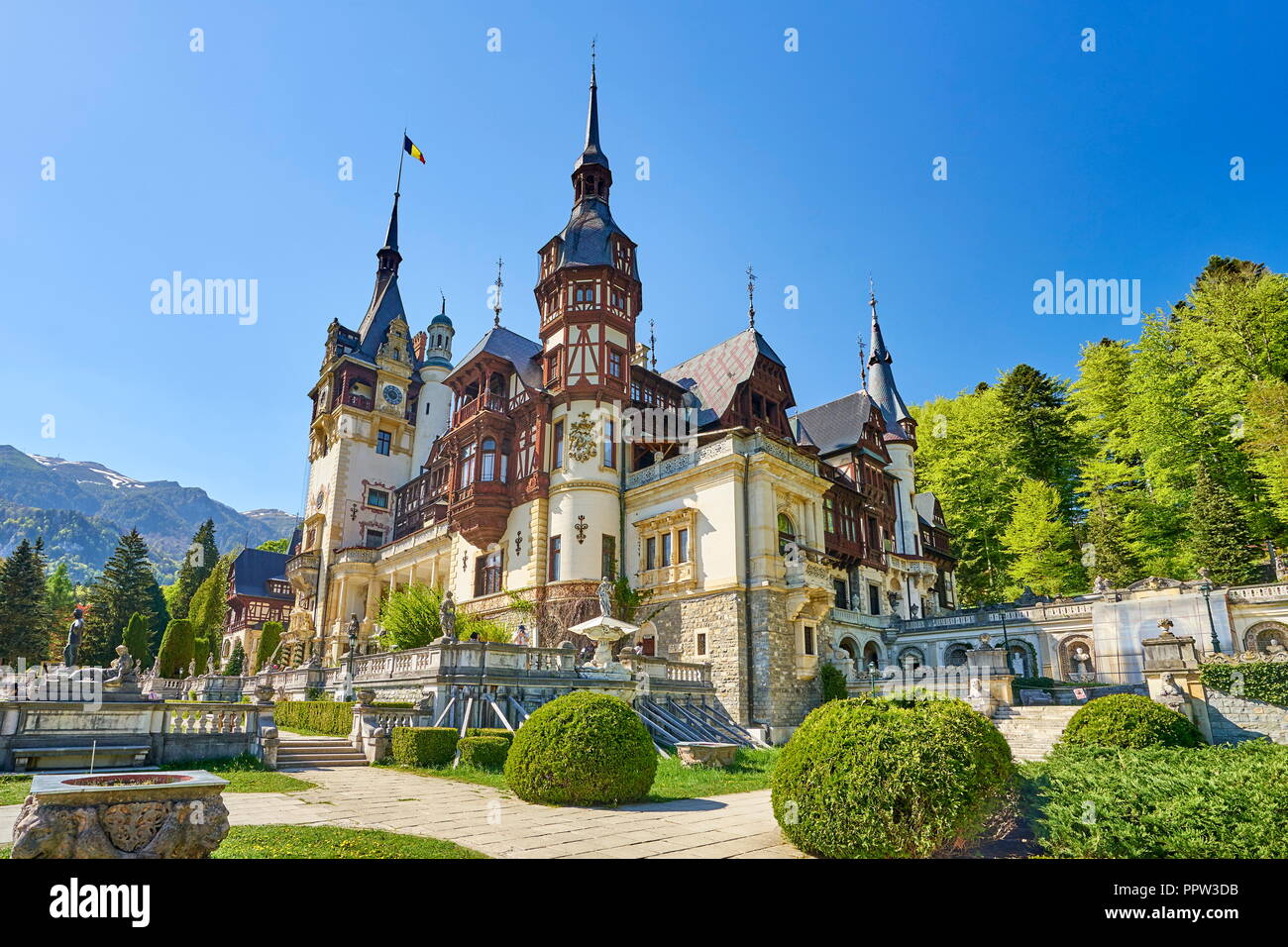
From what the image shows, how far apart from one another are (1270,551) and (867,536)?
1861 centimetres

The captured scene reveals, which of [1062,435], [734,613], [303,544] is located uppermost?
[1062,435]

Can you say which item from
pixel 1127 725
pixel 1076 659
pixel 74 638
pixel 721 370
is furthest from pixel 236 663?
pixel 1127 725

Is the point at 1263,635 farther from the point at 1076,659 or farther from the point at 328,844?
the point at 328,844

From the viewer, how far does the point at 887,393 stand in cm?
4697

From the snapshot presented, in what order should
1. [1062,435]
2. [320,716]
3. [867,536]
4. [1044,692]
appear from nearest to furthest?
[320,716]
[1044,692]
[867,536]
[1062,435]

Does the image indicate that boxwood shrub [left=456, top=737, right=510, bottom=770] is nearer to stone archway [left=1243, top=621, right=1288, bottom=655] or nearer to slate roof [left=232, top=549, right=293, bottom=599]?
stone archway [left=1243, top=621, right=1288, bottom=655]

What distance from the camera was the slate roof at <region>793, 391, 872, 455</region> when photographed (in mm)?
40812

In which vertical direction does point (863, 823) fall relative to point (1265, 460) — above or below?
below

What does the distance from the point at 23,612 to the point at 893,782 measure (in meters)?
70.9

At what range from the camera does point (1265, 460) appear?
32.8m

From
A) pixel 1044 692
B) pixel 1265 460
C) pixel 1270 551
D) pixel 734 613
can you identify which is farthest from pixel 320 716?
pixel 1270 551

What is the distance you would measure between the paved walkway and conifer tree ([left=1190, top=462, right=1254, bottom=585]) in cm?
3027
